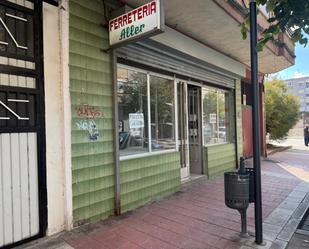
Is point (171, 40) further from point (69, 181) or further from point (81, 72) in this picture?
point (69, 181)

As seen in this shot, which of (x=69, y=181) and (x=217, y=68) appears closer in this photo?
(x=69, y=181)

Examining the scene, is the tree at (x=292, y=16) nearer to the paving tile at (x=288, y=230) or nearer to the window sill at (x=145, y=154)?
the paving tile at (x=288, y=230)

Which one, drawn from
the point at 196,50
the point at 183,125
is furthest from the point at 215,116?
the point at 196,50

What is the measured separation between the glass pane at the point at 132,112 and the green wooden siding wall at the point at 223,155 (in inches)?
113

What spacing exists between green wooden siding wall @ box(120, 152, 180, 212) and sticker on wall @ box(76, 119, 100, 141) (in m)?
0.80

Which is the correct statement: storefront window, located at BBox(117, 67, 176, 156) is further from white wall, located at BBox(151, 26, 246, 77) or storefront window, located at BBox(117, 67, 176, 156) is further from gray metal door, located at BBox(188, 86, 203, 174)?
gray metal door, located at BBox(188, 86, 203, 174)

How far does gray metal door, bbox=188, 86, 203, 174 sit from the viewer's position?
27.5 feet

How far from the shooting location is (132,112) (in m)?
5.78

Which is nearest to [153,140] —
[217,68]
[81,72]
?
[81,72]

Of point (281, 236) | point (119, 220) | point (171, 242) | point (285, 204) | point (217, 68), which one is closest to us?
point (171, 242)

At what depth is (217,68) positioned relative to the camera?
8.68m

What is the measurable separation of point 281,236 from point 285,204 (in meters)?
1.77

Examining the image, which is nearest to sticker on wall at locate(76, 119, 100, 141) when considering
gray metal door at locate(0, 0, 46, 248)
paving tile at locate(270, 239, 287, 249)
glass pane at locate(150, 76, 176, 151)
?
gray metal door at locate(0, 0, 46, 248)

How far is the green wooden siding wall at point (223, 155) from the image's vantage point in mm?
8320
